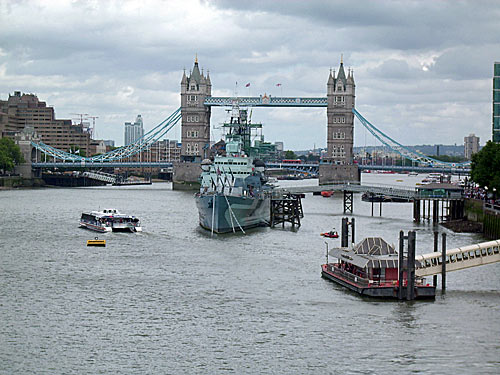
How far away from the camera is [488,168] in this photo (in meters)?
55.4

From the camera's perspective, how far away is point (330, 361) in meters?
23.5

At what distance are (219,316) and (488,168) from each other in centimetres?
3212

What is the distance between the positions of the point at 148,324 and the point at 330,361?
6.26 m

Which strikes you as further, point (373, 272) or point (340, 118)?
point (340, 118)

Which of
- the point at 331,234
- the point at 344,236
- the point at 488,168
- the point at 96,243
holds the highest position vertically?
the point at 488,168

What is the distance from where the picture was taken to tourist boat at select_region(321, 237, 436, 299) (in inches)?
1175

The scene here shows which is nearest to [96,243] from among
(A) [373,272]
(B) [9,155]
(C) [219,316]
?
(C) [219,316]

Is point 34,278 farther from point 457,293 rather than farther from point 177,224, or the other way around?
point 177,224

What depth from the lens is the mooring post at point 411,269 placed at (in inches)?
1139

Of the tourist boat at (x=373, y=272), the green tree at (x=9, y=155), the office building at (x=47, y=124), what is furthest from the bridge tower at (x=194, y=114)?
the tourist boat at (x=373, y=272)

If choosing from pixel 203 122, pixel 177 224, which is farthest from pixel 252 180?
pixel 203 122

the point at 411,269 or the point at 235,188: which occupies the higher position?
the point at 235,188

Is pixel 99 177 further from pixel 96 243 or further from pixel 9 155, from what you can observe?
pixel 96 243

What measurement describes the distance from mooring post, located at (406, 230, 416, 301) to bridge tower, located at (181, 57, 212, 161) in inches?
3765
